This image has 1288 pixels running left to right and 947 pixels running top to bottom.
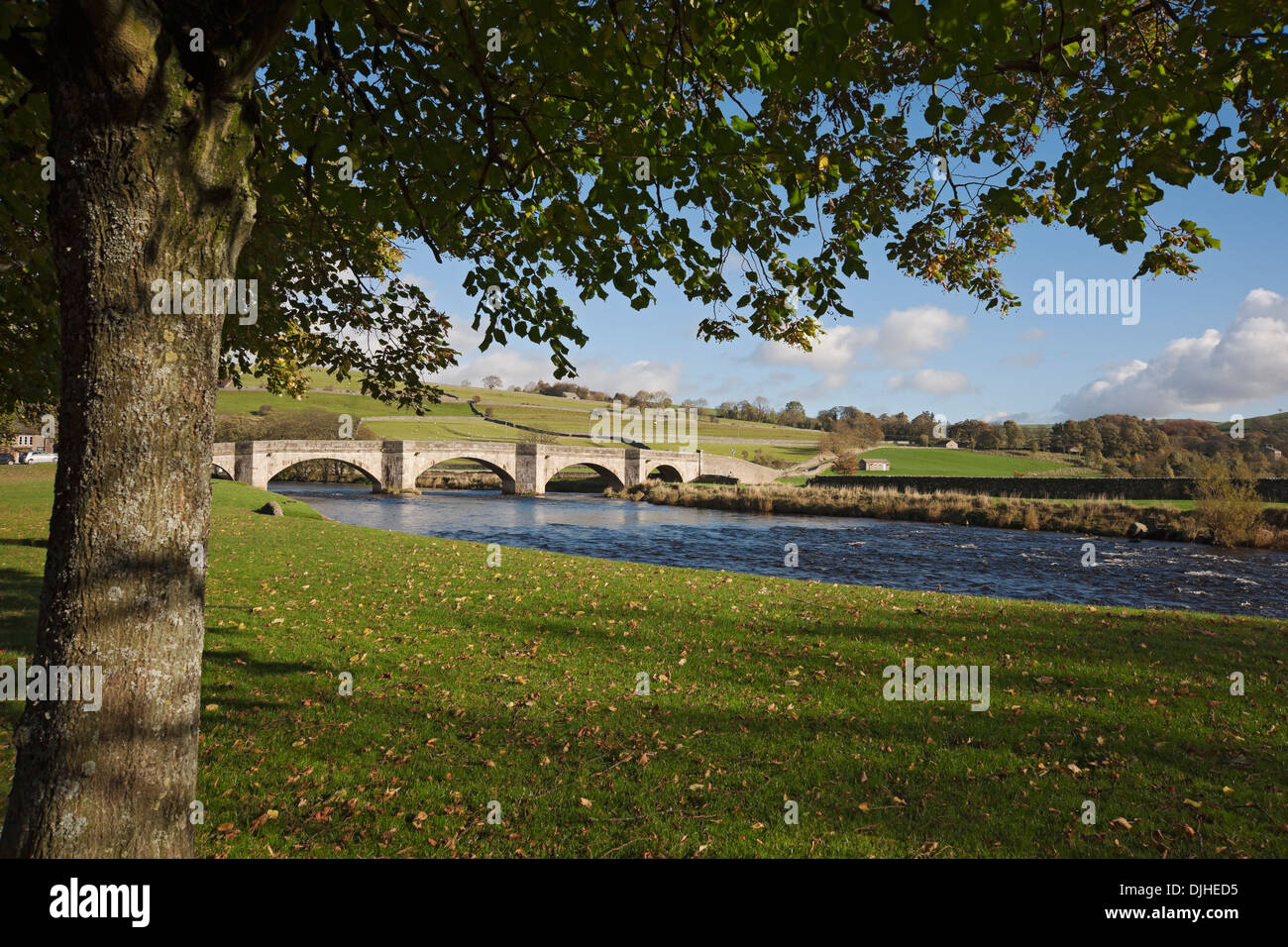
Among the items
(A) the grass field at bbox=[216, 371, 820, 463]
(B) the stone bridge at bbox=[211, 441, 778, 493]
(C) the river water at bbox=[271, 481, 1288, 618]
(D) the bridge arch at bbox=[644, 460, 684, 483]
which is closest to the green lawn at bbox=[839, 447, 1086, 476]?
(A) the grass field at bbox=[216, 371, 820, 463]

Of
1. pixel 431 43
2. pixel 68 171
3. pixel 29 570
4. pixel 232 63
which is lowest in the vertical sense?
pixel 29 570

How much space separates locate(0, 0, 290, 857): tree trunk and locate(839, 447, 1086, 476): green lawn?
76.5 metres

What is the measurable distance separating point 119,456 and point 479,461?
62708 mm

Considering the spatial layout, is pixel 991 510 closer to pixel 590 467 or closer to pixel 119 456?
pixel 590 467

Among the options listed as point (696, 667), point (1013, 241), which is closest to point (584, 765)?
point (696, 667)

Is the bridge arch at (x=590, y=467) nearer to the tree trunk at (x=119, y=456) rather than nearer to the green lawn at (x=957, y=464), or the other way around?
the green lawn at (x=957, y=464)

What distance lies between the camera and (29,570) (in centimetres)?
1191

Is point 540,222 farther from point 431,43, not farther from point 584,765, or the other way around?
point 584,765

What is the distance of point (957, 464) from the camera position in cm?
8812

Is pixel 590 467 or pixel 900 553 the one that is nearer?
pixel 900 553

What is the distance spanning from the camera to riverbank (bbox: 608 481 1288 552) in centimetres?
3222

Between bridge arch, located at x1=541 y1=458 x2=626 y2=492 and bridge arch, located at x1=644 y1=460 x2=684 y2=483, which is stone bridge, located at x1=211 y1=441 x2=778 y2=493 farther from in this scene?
bridge arch, located at x1=644 y1=460 x2=684 y2=483

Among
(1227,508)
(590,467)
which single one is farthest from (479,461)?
(1227,508)

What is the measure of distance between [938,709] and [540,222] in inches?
275
